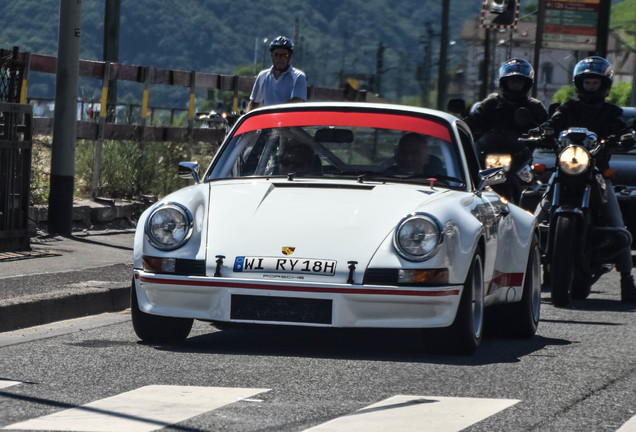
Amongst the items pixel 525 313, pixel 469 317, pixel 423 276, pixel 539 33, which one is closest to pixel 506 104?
pixel 525 313

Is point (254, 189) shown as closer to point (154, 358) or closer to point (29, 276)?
point (154, 358)

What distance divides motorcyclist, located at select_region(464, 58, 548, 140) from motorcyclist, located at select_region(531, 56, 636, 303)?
26 centimetres

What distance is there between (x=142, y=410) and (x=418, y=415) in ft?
3.58

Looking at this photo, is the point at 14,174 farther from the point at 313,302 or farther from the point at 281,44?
the point at 313,302

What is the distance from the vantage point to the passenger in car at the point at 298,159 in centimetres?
856

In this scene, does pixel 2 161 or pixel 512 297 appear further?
pixel 2 161

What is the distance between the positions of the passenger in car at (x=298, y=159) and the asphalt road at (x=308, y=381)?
96cm

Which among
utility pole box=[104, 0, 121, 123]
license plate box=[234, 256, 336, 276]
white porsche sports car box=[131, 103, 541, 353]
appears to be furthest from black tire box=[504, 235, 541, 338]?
utility pole box=[104, 0, 121, 123]

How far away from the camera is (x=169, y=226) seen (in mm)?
7645

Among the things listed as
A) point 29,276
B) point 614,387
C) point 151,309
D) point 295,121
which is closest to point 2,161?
point 29,276

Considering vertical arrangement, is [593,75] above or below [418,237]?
above

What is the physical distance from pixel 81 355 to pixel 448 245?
193 cm

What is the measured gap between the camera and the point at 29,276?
10.2 meters

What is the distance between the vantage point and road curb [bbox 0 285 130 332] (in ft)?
28.7
